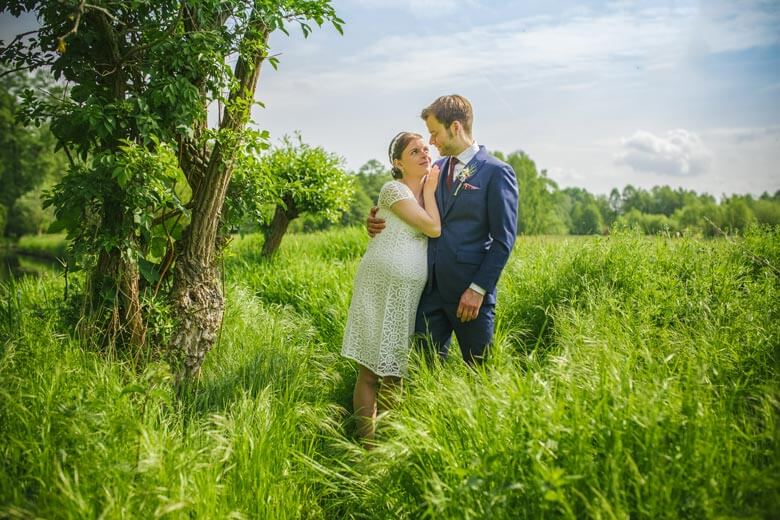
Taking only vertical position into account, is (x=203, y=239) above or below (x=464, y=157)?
below

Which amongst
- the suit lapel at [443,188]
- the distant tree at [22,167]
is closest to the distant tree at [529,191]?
the distant tree at [22,167]

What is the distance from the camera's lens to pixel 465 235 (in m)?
3.38

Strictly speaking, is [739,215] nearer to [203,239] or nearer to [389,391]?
[389,391]

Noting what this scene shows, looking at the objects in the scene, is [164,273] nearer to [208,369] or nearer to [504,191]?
[208,369]

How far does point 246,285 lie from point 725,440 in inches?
242

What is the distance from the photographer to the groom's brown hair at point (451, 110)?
3.47 metres

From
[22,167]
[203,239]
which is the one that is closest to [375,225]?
[203,239]

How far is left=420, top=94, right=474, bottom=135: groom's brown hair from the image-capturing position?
347 cm

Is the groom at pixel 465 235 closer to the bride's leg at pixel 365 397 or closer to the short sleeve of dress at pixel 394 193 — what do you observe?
the short sleeve of dress at pixel 394 193

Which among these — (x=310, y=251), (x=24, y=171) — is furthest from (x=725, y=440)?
(x=24, y=171)

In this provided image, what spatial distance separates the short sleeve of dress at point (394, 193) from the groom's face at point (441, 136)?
405mm

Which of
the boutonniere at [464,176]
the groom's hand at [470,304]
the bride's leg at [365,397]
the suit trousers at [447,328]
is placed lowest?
the bride's leg at [365,397]

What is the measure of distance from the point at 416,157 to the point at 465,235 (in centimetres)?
70

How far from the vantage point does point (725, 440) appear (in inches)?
78.2
